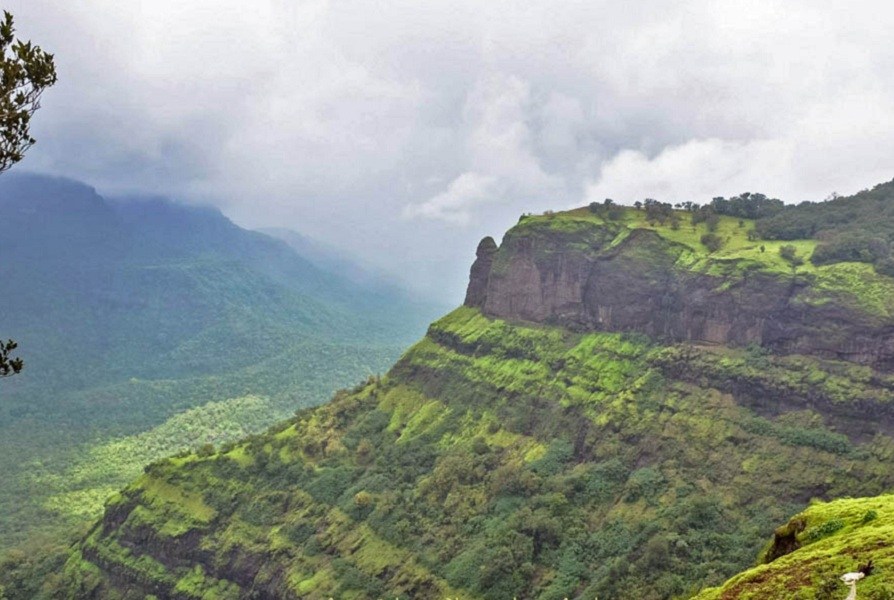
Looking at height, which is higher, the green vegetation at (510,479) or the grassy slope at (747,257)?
the grassy slope at (747,257)

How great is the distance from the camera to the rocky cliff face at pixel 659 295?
226ft

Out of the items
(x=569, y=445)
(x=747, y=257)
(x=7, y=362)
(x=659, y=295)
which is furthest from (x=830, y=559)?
(x=659, y=295)

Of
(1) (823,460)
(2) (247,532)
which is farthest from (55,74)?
(2) (247,532)

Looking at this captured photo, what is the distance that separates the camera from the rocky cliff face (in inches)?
2714

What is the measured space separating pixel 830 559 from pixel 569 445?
207ft

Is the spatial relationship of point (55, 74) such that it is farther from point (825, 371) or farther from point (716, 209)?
point (716, 209)

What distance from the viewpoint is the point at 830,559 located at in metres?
17.3

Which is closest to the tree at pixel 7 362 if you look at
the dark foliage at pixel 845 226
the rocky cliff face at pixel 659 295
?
the rocky cliff face at pixel 659 295

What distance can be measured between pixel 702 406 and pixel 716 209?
41.8m

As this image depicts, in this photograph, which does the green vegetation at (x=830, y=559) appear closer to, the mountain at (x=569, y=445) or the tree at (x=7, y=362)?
the tree at (x=7, y=362)

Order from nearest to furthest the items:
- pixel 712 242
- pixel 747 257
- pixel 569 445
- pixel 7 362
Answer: pixel 7 362 < pixel 569 445 < pixel 747 257 < pixel 712 242

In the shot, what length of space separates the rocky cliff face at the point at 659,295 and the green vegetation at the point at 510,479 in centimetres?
268

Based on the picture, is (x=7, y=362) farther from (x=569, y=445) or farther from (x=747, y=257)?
(x=747, y=257)

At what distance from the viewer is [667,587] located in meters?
53.7
